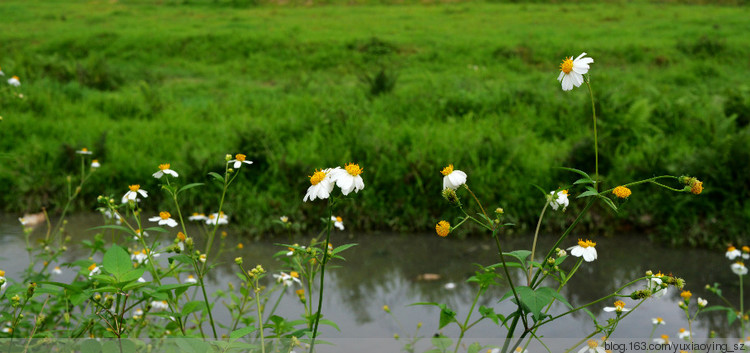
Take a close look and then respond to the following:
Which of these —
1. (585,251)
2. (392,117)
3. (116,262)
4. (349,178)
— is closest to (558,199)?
(585,251)

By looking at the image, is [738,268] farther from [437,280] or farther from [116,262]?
[116,262]

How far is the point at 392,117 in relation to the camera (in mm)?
5168

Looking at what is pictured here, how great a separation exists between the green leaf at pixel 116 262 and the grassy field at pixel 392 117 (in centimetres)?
242

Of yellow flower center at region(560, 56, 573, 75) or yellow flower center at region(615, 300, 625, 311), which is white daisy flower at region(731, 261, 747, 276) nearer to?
yellow flower center at region(615, 300, 625, 311)

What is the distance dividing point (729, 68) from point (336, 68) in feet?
16.5

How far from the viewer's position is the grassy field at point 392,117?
3.63m

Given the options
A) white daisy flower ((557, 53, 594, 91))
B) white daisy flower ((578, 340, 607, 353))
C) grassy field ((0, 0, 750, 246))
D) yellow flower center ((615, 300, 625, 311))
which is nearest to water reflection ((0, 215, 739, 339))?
grassy field ((0, 0, 750, 246))

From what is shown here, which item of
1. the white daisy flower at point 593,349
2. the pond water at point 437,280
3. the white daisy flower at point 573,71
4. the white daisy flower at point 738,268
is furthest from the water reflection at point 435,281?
the white daisy flower at point 573,71

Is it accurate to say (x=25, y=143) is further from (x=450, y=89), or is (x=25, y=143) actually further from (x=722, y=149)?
(x=722, y=149)

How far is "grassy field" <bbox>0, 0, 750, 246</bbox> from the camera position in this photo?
3.63m

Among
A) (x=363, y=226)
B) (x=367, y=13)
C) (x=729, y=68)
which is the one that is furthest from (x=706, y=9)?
(x=363, y=226)

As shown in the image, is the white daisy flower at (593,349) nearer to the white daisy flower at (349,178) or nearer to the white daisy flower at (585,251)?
the white daisy flower at (585,251)

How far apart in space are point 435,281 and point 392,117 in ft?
7.77

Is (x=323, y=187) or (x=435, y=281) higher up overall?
(x=323, y=187)
